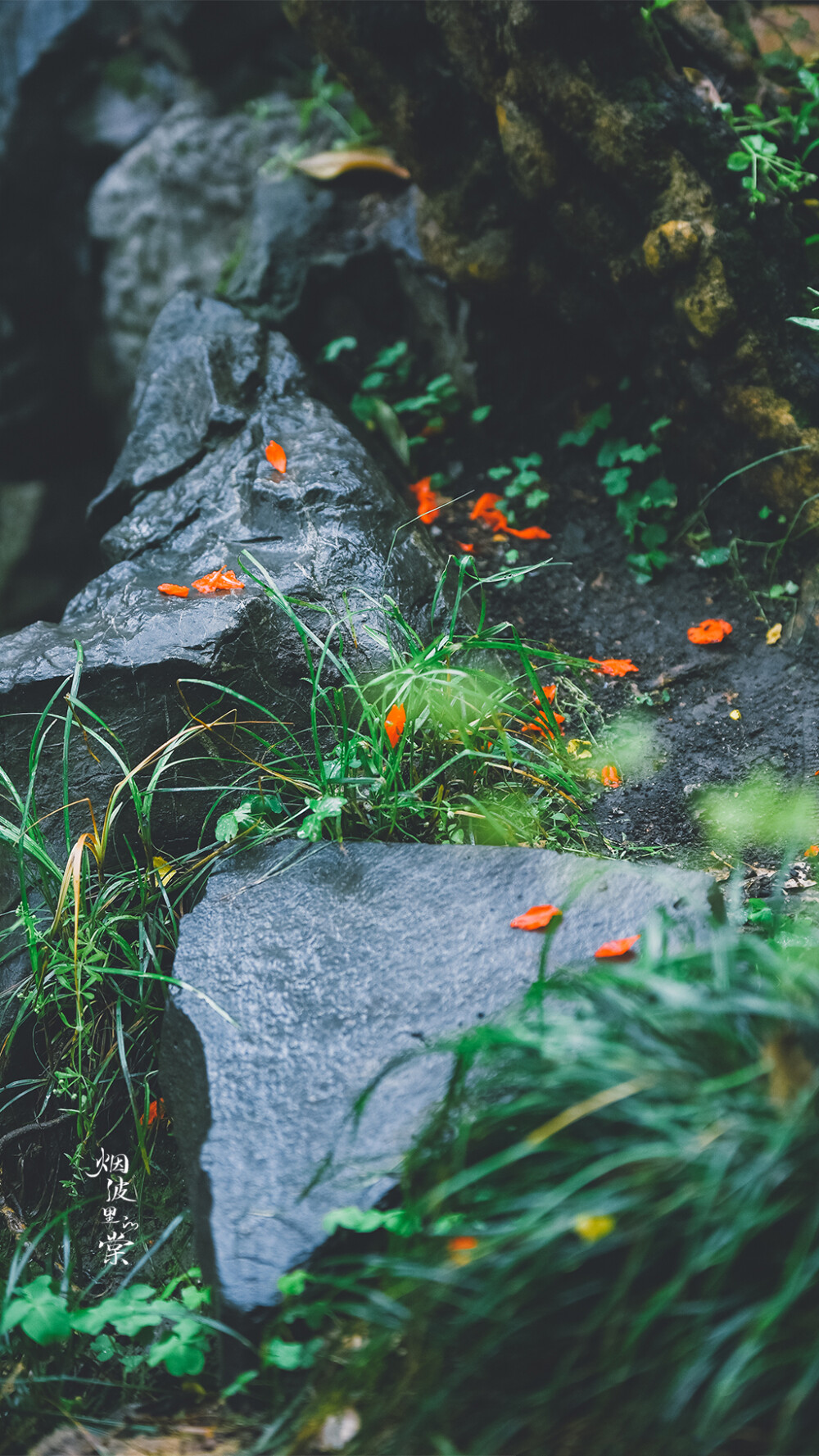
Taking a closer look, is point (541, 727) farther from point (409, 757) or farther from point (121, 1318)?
point (121, 1318)

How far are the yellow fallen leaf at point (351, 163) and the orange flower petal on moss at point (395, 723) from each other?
2.73m

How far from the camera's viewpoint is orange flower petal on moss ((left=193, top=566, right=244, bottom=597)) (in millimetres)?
2549

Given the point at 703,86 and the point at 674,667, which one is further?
the point at 674,667

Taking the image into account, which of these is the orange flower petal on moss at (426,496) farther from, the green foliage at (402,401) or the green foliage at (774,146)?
the green foliage at (774,146)

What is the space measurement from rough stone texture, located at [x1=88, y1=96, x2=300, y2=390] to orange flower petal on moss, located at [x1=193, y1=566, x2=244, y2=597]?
2.32 metres

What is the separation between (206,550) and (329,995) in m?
1.49

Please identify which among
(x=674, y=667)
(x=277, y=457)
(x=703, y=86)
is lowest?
(x=674, y=667)

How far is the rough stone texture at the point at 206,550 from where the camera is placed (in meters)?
2.35

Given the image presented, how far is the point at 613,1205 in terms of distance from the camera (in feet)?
3.83

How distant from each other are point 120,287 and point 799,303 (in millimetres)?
3587

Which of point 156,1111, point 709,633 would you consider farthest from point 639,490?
point 156,1111

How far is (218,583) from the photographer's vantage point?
2.57 metres

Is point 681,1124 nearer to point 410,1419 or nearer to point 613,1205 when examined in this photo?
point 613,1205

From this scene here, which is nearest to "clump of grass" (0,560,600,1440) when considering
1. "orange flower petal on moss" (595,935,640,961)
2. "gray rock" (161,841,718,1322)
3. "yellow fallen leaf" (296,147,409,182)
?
"gray rock" (161,841,718,1322)
